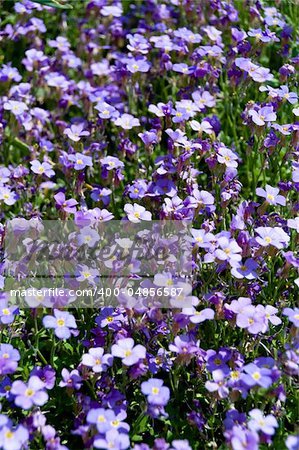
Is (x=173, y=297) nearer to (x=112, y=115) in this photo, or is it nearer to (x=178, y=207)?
(x=178, y=207)

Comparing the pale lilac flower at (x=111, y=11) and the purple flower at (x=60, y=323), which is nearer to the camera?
the purple flower at (x=60, y=323)

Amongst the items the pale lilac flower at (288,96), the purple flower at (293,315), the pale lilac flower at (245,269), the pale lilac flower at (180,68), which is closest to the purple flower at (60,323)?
the pale lilac flower at (245,269)

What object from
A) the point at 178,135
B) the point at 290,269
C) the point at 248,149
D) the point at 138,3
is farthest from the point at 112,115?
the point at 138,3

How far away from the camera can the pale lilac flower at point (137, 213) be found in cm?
368

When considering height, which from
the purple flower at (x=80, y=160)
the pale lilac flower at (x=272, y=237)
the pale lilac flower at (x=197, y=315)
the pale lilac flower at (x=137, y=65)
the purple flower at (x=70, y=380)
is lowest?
the purple flower at (x=70, y=380)

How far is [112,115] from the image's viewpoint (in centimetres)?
434

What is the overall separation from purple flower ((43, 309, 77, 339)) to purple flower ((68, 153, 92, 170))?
1.06 m

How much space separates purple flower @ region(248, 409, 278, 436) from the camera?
2908 mm

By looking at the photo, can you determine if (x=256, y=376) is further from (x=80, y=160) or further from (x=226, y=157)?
(x=80, y=160)

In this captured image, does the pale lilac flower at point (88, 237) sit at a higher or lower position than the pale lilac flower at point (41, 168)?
higher

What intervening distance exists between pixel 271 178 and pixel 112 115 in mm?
1009

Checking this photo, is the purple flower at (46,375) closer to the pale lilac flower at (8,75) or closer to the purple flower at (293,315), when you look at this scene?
the purple flower at (293,315)

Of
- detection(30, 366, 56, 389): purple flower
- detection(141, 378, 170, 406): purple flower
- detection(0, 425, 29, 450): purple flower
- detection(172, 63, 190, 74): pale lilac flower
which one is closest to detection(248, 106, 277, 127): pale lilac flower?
detection(172, 63, 190, 74): pale lilac flower

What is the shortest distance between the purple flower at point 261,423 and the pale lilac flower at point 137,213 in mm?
1160
